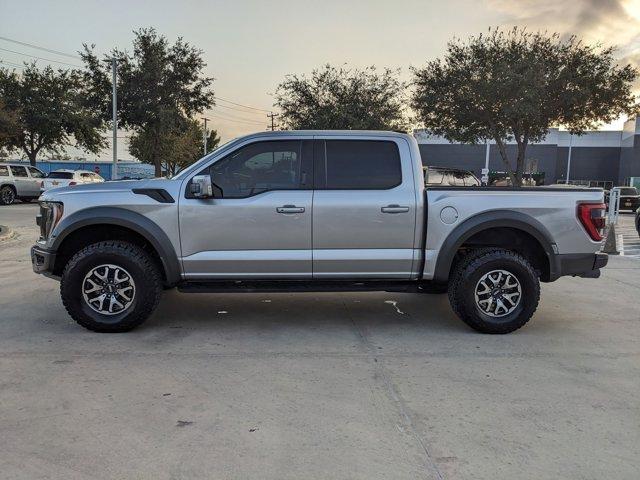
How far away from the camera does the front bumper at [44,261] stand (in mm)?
5402

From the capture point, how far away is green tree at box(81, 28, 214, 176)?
31.6 metres

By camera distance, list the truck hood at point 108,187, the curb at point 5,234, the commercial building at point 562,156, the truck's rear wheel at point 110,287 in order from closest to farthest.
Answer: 1. the truck's rear wheel at point 110,287
2. the truck hood at point 108,187
3. the curb at point 5,234
4. the commercial building at point 562,156

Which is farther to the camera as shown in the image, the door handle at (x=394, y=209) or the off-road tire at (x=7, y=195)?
the off-road tire at (x=7, y=195)

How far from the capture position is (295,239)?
5402mm

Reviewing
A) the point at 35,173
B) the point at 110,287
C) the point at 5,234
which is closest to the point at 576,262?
the point at 110,287

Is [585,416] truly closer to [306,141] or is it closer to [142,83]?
[306,141]

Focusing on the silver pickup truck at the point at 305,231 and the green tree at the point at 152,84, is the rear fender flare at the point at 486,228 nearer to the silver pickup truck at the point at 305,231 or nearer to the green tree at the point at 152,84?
the silver pickup truck at the point at 305,231

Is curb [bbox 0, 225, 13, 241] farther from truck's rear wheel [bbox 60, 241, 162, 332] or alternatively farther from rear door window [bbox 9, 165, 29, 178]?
rear door window [bbox 9, 165, 29, 178]

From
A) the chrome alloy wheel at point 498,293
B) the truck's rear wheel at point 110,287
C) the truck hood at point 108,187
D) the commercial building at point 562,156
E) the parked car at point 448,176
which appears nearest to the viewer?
the truck's rear wheel at point 110,287


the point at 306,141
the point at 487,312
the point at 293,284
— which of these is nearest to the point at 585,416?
the point at 487,312

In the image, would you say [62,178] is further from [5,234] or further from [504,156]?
[504,156]

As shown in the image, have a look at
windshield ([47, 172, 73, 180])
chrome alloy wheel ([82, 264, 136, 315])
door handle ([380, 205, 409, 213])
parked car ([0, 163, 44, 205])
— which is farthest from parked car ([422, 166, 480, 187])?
parked car ([0, 163, 44, 205])

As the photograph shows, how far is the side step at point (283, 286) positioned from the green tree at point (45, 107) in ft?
96.6

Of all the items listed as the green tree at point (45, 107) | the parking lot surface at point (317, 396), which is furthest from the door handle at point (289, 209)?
the green tree at point (45, 107)
